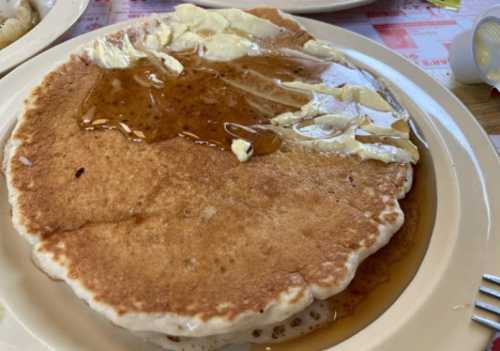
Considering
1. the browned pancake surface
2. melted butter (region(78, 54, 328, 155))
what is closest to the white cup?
melted butter (region(78, 54, 328, 155))

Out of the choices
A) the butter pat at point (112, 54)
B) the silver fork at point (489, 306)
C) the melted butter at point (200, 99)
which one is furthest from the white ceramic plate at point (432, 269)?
the melted butter at point (200, 99)

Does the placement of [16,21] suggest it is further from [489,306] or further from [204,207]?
[489,306]

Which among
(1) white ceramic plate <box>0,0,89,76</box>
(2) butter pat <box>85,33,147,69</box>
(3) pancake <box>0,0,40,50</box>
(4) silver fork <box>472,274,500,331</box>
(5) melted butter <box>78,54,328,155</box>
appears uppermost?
(2) butter pat <box>85,33,147,69</box>

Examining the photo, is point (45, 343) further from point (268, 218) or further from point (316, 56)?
point (316, 56)

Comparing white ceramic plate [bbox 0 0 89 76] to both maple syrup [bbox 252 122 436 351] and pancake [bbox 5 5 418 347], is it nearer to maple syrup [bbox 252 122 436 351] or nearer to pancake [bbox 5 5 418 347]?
pancake [bbox 5 5 418 347]

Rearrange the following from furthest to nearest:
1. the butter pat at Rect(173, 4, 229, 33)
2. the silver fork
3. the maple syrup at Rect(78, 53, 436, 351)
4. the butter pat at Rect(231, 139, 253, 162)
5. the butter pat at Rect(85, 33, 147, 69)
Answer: the butter pat at Rect(173, 4, 229, 33), the butter pat at Rect(85, 33, 147, 69), the butter pat at Rect(231, 139, 253, 162), the maple syrup at Rect(78, 53, 436, 351), the silver fork

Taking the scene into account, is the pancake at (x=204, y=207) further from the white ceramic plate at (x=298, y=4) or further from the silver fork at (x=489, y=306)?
the white ceramic plate at (x=298, y=4)
